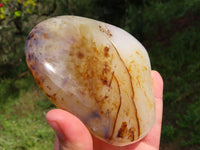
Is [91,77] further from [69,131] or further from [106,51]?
[69,131]

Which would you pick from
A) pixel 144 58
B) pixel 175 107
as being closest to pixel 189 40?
pixel 175 107

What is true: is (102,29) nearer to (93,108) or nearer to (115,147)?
(93,108)

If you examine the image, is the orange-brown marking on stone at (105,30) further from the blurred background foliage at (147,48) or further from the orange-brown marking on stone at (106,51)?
the blurred background foliage at (147,48)

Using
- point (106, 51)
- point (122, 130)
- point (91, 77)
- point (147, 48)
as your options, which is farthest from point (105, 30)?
point (147, 48)

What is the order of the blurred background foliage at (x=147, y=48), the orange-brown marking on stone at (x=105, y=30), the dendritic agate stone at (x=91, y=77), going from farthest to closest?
1. the blurred background foliage at (x=147, y=48)
2. the orange-brown marking on stone at (x=105, y=30)
3. the dendritic agate stone at (x=91, y=77)

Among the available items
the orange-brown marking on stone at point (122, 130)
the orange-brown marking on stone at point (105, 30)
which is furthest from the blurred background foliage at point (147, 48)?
the orange-brown marking on stone at point (105, 30)

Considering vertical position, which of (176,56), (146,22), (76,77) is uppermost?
(76,77)
